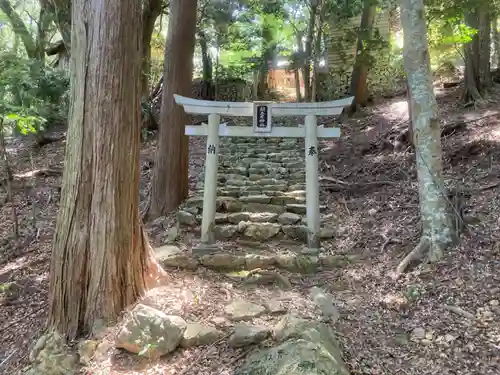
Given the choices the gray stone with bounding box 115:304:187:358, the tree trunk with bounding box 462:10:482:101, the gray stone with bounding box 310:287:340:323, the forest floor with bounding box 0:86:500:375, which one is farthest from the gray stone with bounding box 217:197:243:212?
the tree trunk with bounding box 462:10:482:101

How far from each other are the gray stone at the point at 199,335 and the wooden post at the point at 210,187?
90.6 inches

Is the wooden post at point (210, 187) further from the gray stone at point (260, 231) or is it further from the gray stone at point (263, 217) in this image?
A: the gray stone at point (263, 217)

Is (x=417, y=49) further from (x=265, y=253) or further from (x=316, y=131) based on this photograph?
(x=265, y=253)

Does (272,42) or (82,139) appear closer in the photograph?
(82,139)

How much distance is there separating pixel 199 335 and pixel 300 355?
116 cm

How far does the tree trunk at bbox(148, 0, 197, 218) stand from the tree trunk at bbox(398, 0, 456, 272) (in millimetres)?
3743

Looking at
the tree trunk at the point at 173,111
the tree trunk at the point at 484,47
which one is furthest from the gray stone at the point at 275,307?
the tree trunk at the point at 484,47

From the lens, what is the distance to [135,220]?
430 cm

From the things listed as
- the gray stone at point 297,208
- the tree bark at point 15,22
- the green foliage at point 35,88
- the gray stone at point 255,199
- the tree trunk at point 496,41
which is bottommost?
the gray stone at point 297,208

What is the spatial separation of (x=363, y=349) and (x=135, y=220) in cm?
254

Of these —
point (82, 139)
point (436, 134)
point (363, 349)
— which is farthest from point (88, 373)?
point (436, 134)

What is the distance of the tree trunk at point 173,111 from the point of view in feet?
23.9

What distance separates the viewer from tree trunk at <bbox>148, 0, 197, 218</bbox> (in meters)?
7.27

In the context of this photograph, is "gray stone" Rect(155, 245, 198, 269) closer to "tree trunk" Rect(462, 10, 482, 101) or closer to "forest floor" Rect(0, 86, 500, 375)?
"forest floor" Rect(0, 86, 500, 375)
